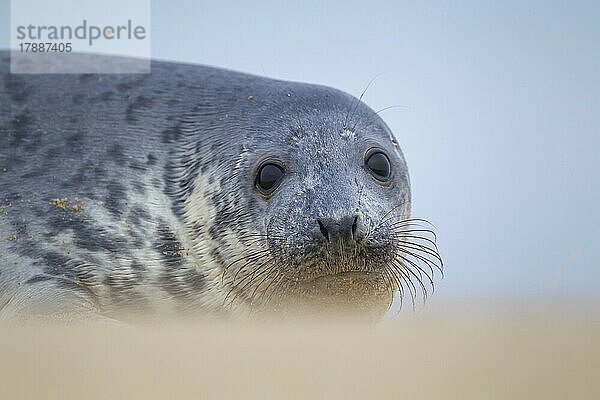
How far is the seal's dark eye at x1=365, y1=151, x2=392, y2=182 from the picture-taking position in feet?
13.9

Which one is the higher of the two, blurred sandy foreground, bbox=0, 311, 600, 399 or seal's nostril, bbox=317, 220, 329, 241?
seal's nostril, bbox=317, 220, 329, 241

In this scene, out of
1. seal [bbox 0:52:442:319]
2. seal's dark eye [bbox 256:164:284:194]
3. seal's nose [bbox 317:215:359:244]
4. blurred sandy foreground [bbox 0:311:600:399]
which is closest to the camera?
blurred sandy foreground [bbox 0:311:600:399]

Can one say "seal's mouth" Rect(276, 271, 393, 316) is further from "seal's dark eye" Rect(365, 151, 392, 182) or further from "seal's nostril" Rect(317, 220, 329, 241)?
"seal's dark eye" Rect(365, 151, 392, 182)

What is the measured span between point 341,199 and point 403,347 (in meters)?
1.55

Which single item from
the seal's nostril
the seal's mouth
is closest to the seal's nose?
the seal's nostril

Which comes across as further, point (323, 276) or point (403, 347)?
point (323, 276)

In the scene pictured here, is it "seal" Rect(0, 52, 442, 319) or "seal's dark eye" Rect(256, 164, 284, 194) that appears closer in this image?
"seal" Rect(0, 52, 442, 319)

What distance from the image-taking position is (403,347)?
2.28 m

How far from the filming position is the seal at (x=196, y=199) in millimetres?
3781

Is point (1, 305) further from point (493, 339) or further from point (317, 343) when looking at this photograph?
point (493, 339)

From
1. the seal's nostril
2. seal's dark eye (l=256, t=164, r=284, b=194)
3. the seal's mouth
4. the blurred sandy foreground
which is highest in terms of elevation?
seal's dark eye (l=256, t=164, r=284, b=194)

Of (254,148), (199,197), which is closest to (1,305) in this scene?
(199,197)

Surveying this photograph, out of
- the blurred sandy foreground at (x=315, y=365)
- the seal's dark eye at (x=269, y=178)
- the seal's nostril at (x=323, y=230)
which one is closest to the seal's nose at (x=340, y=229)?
the seal's nostril at (x=323, y=230)

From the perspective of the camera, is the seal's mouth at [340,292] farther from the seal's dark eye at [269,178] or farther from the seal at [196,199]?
the seal's dark eye at [269,178]
